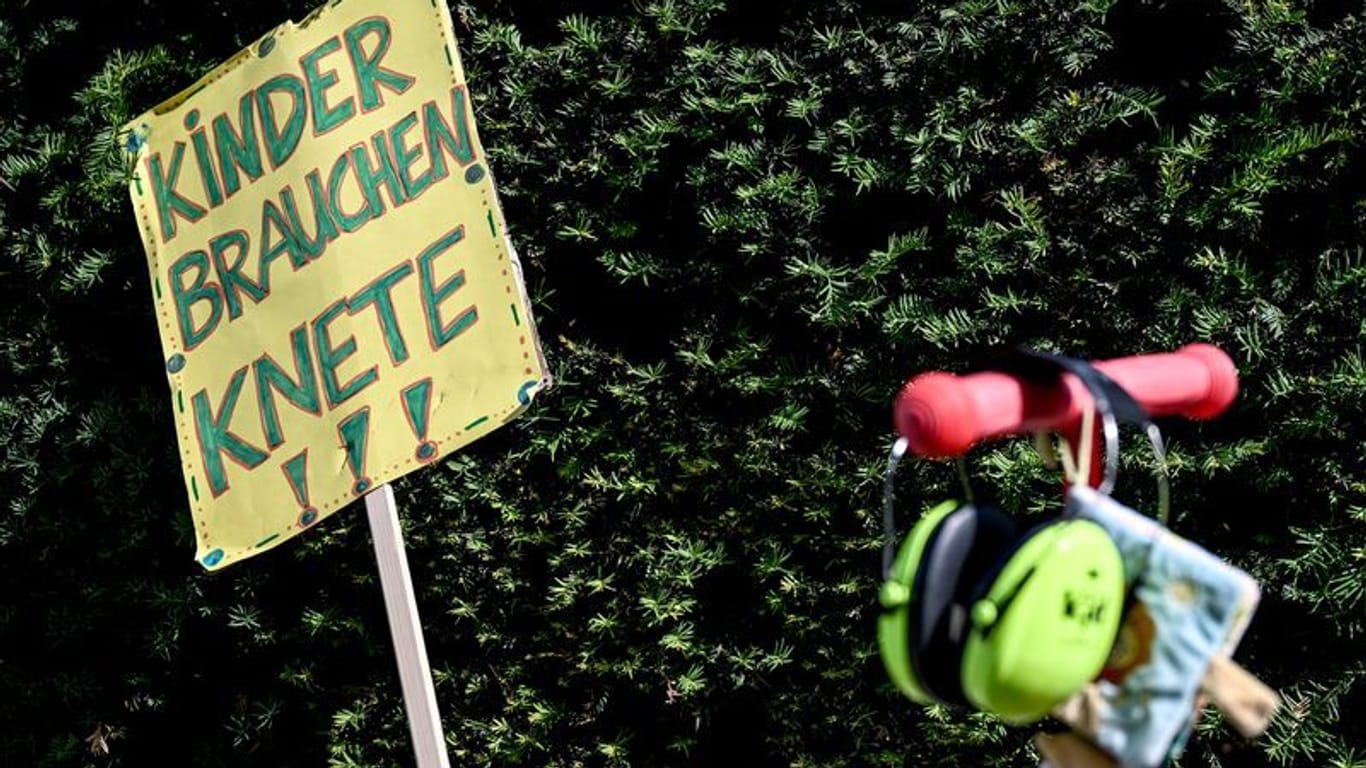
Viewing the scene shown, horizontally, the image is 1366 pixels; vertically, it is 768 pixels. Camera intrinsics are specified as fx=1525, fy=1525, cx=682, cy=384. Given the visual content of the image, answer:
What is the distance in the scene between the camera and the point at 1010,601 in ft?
3.59

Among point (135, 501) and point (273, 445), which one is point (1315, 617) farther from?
point (135, 501)

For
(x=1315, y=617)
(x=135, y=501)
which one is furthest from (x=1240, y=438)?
(x=135, y=501)

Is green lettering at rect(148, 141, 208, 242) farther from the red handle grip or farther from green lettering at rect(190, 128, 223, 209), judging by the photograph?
the red handle grip

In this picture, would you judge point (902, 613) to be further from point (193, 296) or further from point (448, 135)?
point (193, 296)

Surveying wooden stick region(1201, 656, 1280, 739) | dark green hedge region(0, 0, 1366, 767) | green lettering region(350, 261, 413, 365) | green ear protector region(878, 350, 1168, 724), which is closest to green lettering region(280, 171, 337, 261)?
green lettering region(350, 261, 413, 365)

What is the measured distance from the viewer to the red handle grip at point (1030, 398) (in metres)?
1.09

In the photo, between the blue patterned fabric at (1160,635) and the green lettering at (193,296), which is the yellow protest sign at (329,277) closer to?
the green lettering at (193,296)

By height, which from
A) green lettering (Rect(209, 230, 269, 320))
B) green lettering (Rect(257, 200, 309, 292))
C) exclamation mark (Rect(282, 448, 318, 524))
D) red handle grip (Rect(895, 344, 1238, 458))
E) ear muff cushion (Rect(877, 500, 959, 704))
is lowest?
exclamation mark (Rect(282, 448, 318, 524))

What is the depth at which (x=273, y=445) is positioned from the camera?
2180mm

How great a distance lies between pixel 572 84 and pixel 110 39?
1035mm

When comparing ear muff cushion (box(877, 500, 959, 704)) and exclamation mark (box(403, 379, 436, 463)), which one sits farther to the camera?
exclamation mark (box(403, 379, 436, 463))

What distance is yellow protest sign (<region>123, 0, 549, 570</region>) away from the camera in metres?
2.01

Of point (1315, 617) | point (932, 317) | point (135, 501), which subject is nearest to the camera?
point (1315, 617)

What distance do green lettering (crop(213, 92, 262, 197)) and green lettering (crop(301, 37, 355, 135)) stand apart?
111 millimetres
